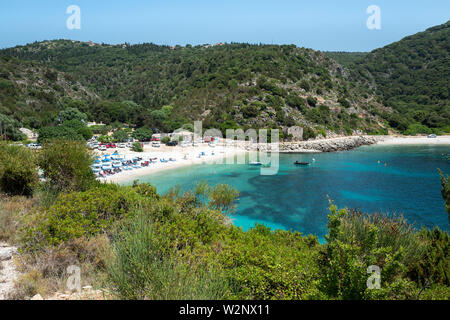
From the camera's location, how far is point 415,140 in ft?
228

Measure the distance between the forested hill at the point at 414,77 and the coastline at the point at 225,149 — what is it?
12.9 metres

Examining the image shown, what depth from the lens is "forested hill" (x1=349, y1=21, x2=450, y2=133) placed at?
82.0m

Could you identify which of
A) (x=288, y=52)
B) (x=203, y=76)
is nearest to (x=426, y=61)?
(x=288, y=52)

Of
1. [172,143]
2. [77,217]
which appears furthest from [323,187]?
[172,143]

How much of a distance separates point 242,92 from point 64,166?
2584 inches

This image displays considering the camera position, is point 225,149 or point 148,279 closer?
point 148,279

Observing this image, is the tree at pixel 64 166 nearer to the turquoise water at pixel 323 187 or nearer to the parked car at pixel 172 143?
the turquoise water at pixel 323 187

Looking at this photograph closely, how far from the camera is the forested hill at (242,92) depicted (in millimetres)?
67562

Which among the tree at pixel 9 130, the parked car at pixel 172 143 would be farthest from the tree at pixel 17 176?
the tree at pixel 9 130

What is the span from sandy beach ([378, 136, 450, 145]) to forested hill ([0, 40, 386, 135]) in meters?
7.48

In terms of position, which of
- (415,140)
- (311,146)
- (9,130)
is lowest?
(311,146)

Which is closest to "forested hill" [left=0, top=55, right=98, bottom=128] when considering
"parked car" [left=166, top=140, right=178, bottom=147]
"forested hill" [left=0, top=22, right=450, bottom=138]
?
"forested hill" [left=0, top=22, right=450, bottom=138]

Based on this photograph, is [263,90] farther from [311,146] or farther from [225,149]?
[225,149]
